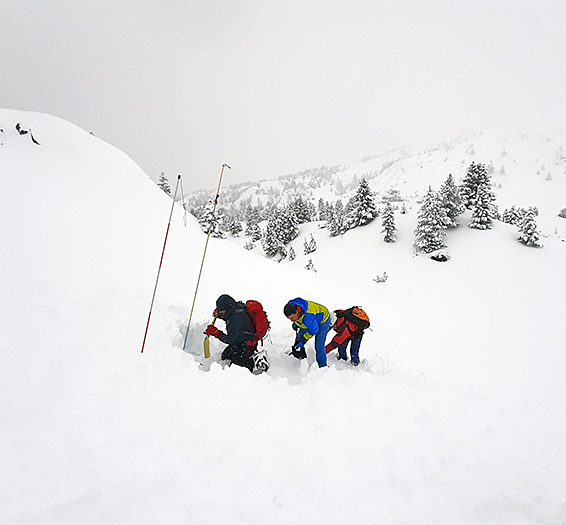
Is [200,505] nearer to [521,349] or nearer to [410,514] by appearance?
[410,514]

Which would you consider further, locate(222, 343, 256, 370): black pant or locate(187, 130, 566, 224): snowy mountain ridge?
locate(187, 130, 566, 224): snowy mountain ridge

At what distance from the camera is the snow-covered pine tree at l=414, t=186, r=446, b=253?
23.3m

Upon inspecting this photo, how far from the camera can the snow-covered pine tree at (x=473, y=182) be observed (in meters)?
24.1

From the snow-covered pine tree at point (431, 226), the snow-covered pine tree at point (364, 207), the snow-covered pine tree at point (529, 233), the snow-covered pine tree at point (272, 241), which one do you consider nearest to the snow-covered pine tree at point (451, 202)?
the snow-covered pine tree at point (431, 226)

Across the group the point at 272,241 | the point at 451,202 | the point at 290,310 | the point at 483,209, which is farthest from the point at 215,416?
the point at 272,241

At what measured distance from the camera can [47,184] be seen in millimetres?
9672

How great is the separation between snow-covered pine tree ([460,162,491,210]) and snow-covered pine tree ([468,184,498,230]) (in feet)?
1.39

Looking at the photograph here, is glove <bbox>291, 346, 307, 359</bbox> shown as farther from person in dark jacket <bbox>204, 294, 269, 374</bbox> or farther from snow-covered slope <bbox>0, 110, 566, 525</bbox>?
person in dark jacket <bbox>204, 294, 269, 374</bbox>

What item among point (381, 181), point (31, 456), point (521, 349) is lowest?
point (31, 456)

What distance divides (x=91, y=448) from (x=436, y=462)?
12.3ft

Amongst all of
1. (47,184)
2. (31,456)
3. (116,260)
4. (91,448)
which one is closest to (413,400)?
(91,448)

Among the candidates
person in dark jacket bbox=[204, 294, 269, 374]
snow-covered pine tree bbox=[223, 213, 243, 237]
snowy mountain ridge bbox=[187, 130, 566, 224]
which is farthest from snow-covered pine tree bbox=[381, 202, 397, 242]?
snow-covered pine tree bbox=[223, 213, 243, 237]

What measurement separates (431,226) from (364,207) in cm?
966

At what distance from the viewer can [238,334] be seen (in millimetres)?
4691
